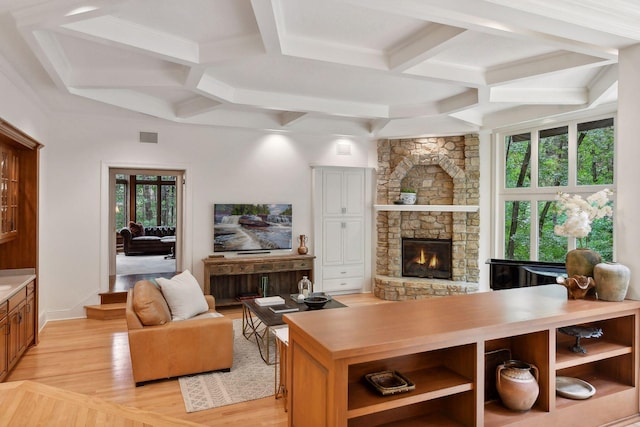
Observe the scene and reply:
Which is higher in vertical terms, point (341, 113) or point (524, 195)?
point (341, 113)

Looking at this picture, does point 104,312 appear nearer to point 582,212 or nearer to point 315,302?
point 315,302

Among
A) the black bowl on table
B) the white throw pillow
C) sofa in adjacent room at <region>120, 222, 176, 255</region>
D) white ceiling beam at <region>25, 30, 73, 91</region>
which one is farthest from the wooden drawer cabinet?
sofa in adjacent room at <region>120, 222, 176, 255</region>

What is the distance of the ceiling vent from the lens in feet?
19.2

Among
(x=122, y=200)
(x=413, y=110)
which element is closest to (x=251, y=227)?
(x=413, y=110)

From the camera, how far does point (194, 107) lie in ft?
17.8

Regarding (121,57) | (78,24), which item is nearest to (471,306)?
(78,24)

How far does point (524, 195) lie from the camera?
614 centimetres

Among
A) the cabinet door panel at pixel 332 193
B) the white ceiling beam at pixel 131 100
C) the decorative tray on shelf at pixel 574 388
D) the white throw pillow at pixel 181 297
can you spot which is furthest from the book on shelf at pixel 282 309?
the white ceiling beam at pixel 131 100

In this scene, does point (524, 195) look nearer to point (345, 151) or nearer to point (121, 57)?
point (345, 151)

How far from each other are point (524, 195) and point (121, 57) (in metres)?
5.82

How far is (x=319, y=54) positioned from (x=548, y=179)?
166 inches

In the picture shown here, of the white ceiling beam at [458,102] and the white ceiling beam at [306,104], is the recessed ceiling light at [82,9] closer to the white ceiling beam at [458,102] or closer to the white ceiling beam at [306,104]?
the white ceiling beam at [306,104]

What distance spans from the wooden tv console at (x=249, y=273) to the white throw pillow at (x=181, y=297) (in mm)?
1710

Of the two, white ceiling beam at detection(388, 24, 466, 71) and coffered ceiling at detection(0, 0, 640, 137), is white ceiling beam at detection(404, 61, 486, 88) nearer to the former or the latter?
coffered ceiling at detection(0, 0, 640, 137)
